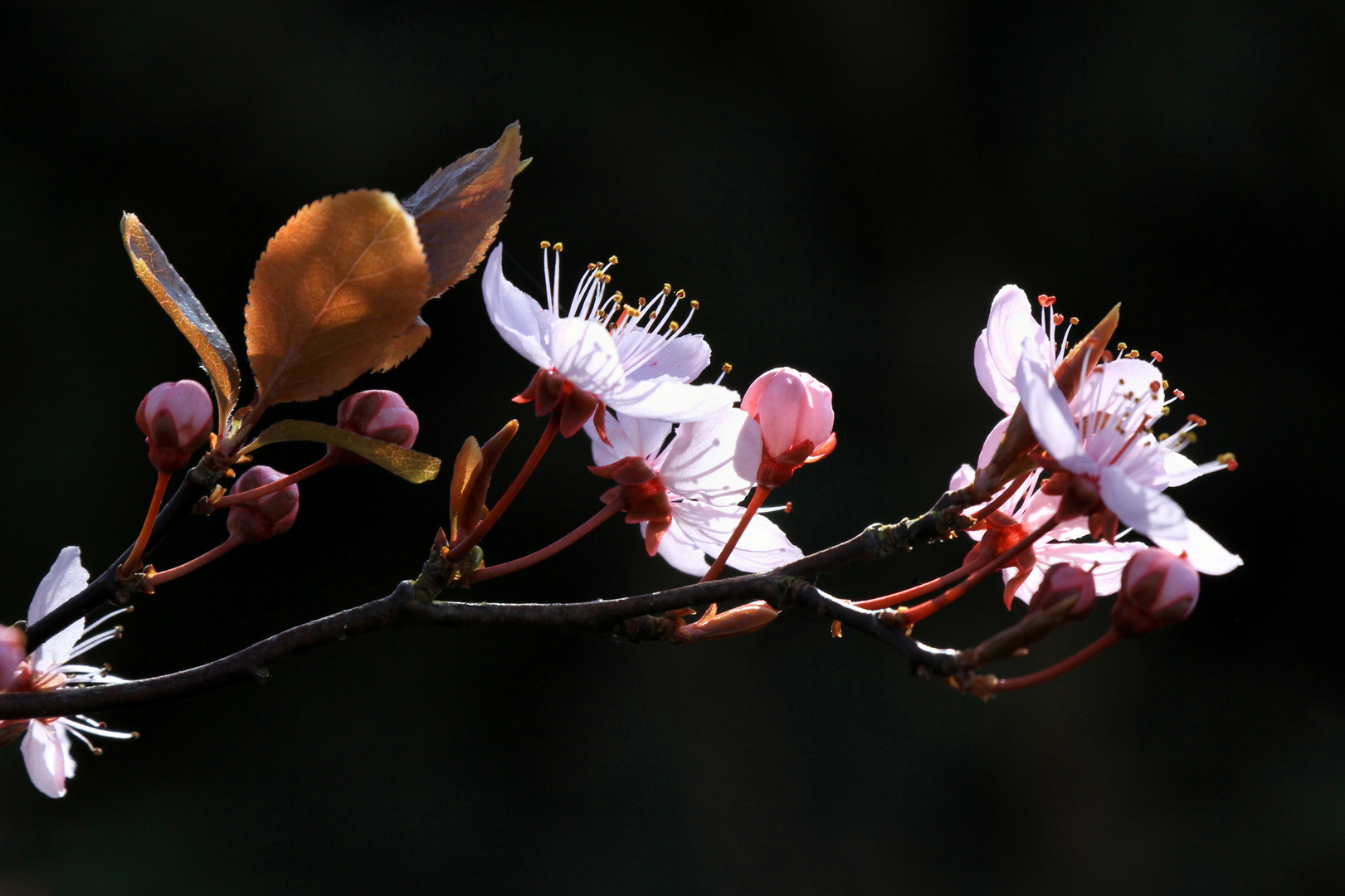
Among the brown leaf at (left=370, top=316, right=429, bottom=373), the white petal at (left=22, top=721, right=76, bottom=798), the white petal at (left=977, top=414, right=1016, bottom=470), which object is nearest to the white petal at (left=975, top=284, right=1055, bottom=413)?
the white petal at (left=977, top=414, right=1016, bottom=470)

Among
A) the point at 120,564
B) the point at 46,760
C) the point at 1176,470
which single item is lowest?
the point at 46,760

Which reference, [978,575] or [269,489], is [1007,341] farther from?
[269,489]

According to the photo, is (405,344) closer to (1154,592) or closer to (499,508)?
(499,508)

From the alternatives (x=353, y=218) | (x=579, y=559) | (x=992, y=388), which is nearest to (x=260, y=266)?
(x=353, y=218)

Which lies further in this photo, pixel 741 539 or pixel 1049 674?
pixel 741 539

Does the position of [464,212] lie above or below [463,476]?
above

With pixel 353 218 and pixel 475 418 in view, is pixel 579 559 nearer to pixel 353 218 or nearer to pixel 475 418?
pixel 475 418

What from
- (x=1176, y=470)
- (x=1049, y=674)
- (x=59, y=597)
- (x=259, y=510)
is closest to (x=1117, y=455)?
(x=1176, y=470)
